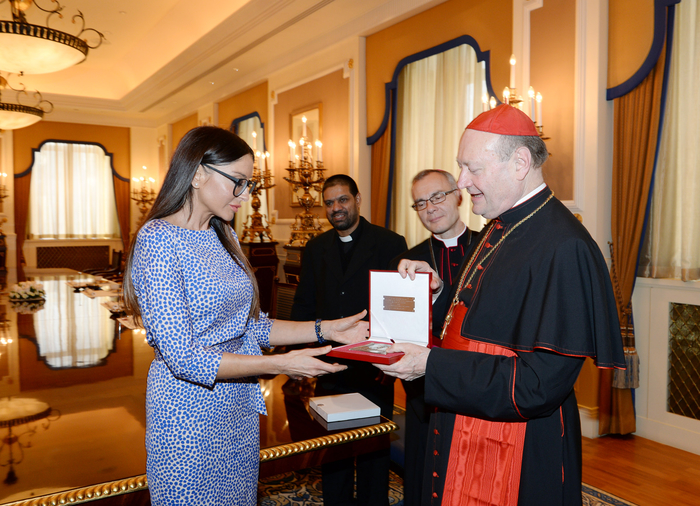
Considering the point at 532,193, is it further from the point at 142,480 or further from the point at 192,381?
the point at 142,480

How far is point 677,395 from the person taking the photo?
3.64 m

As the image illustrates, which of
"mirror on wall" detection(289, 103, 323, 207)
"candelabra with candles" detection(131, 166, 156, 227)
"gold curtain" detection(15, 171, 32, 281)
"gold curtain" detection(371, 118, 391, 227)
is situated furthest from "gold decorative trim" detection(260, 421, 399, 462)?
"gold curtain" detection(15, 171, 32, 281)

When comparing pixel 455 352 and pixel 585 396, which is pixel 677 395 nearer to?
pixel 585 396

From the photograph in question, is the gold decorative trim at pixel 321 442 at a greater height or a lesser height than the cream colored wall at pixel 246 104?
lesser

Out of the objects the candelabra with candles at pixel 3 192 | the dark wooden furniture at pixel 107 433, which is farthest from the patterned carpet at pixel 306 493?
the candelabra with candles at pixel 3 192

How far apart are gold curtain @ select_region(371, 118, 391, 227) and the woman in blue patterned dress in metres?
4.29

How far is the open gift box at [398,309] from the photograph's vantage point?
1.83 meters

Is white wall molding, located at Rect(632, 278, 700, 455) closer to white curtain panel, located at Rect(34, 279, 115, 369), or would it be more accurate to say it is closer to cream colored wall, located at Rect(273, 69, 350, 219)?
white curtain panel, located at Rect(34, 279, 115, 369)

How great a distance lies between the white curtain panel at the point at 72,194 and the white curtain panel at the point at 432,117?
8.95 m

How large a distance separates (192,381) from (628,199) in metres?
3.45

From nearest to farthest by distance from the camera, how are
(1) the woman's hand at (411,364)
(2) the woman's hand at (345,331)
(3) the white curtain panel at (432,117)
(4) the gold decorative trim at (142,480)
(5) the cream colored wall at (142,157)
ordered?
(4) the gold decorative trim at (142,480) → (1) the woman's hand at (411,364) → (2) the woman's hand at (345,331) → (3) the white curtain panel at (432,117) → (5) the cream colored wall at (142,157)

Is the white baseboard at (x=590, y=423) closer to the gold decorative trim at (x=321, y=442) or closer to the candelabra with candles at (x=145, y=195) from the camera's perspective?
the gold decorative trim at (x=321, y=442)

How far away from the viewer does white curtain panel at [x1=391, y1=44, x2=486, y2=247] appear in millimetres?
4953

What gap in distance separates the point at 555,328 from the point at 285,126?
683 cm
